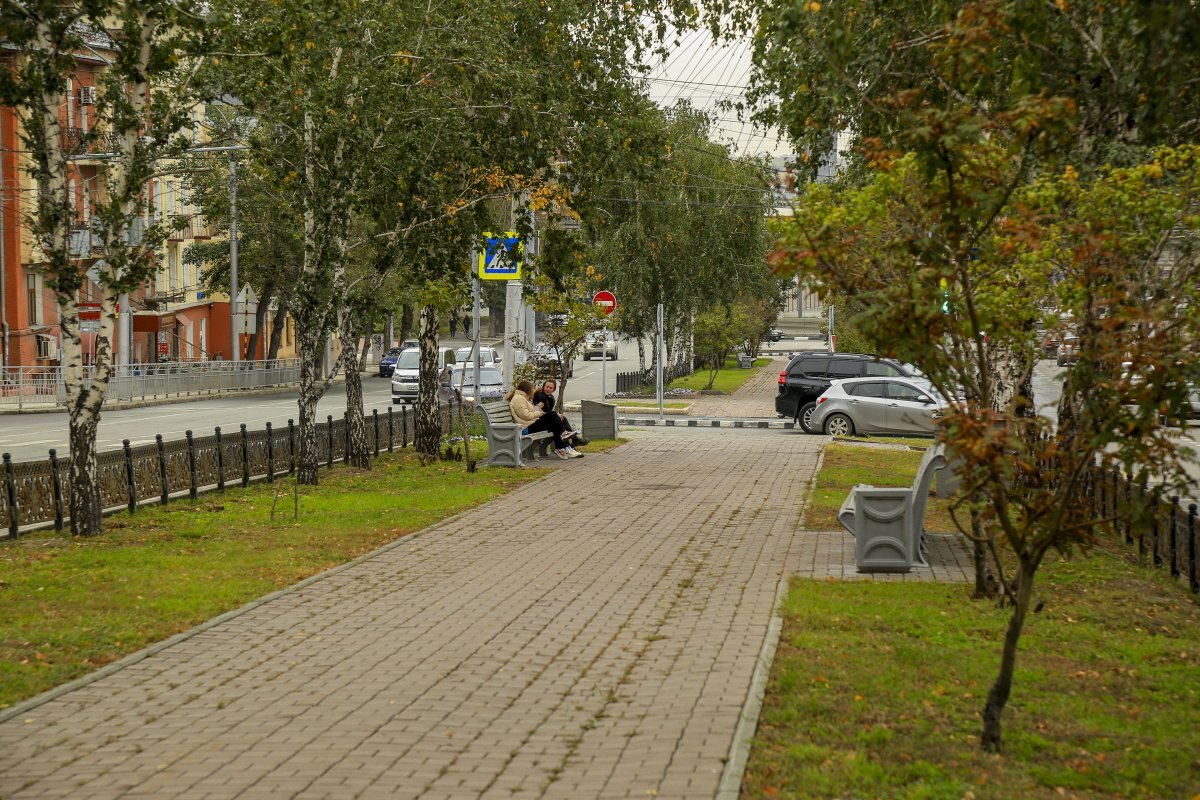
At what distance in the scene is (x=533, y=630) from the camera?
9359mm

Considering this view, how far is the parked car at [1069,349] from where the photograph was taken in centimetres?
682

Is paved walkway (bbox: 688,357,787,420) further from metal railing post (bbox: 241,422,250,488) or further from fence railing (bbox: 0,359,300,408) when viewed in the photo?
metal railing post (bbox: 241,422,250,488)

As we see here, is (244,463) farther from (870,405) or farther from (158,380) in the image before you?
(158,380)

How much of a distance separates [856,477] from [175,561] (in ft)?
36.0

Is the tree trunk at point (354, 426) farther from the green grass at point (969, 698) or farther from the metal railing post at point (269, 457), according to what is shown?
the green grass at point (969, 698)

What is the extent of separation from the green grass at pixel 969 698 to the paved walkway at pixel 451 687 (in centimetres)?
37

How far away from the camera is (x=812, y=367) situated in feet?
111

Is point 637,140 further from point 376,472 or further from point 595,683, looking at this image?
point 595,683

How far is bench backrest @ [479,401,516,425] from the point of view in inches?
892

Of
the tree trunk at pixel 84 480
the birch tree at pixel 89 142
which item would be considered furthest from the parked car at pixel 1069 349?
the tree trunk at pixel 84 480

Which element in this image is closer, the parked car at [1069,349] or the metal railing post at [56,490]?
the parked car at [1069,349]

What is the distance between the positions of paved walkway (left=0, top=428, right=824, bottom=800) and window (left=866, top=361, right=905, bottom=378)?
19699mm

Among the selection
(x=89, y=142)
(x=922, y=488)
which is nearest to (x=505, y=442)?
(x=89, y=142)

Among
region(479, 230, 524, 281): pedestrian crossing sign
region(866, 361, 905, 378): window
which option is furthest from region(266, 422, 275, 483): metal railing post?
region(866, 361, 905, 378): window
